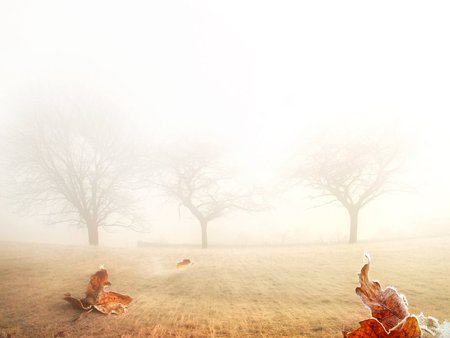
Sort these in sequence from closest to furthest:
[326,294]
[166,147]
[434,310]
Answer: [434,310], [326,294], [166,147]

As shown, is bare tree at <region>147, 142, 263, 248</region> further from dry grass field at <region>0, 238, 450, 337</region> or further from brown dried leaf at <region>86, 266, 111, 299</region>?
brown dried leaf at <region>86, 266, 111, 299</region>

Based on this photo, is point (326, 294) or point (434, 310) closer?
point (434, 310)

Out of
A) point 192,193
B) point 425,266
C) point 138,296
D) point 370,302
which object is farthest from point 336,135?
point 370,302

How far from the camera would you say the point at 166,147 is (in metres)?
25.8

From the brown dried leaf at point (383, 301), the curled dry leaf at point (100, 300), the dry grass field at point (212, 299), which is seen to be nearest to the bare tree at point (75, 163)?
the dry grass field at point (212, 299)

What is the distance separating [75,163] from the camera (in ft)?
72.7

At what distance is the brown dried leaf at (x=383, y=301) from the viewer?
2.69 meters

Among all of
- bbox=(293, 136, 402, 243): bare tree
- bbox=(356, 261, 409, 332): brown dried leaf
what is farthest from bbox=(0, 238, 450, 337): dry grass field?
bbox=(293, 136, 402, 243): bare tree

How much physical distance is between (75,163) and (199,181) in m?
9.30

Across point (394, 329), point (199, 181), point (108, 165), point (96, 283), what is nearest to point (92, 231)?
point (108, 165)

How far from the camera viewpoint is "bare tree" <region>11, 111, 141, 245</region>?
21500 mm

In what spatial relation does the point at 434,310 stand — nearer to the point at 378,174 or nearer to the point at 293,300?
the point at 293,300

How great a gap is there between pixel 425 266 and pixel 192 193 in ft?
62.1

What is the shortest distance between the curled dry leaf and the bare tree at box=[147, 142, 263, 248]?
2001 cm
